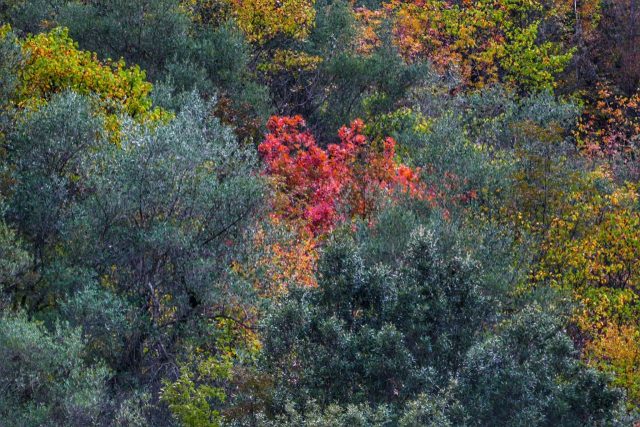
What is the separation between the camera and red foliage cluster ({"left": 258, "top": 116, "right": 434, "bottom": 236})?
33.2 meters

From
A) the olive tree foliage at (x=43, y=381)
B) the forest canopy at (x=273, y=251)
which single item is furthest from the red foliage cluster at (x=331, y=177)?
the olive tree foliage at (x=43, y=381)

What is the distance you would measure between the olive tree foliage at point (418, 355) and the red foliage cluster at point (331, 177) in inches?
426

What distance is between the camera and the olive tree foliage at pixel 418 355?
19109 millimetres

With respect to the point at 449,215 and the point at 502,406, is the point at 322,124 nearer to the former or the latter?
the point at 449,215

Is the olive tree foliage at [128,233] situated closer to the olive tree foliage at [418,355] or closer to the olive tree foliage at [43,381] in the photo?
the olive tree foliage at [43,381]

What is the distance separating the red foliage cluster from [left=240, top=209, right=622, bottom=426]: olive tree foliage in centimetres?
1081

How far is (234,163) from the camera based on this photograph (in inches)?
1138

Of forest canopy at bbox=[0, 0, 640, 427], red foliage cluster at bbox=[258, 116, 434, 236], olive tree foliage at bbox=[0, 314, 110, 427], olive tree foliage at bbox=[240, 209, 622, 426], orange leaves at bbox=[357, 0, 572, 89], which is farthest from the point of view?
orange leaves at bbox=[357, 0, 572, 89]

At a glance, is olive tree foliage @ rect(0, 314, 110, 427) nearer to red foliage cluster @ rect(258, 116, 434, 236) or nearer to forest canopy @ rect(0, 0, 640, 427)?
forest canopy @ rect(0, 0, 640, 427)

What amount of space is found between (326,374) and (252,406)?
5.21 ft

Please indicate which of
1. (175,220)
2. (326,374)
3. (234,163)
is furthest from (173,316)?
(326,374)

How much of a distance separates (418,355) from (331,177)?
16.2m

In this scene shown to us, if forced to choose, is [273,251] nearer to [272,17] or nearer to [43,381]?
[43,381]

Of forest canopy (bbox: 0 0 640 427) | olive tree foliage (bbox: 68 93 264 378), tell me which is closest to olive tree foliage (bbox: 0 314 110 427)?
forest canopy (bbox: 0 0 640 427)
